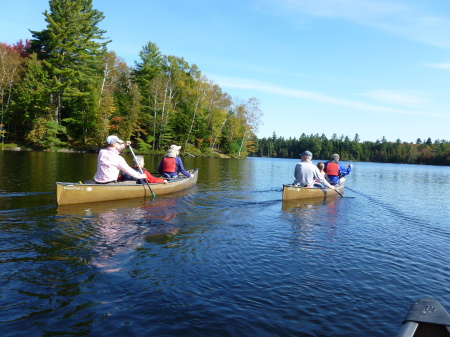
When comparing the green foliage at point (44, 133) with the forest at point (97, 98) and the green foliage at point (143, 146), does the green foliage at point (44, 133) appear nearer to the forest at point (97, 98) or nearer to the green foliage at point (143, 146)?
the forest at point (97, 98)

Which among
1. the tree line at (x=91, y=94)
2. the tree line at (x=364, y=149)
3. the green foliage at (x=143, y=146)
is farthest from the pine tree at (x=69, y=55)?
the tree line at (x=364, y=149)

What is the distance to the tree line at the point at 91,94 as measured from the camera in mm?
39188

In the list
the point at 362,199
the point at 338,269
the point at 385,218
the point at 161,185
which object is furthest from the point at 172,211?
the point at 362,199

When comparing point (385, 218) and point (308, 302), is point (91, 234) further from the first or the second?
point (385, 218)

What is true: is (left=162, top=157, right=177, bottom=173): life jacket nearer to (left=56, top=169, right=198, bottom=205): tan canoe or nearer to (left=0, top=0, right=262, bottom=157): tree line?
(left=56, top=169, right=198, bottom=205): tan canoe

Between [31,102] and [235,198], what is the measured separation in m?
37.0

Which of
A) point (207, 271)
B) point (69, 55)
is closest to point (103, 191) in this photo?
point (207, 271)

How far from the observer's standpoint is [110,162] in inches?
408

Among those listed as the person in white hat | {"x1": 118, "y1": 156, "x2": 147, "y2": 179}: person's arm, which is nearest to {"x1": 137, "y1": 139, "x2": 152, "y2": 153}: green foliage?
{"x1": 118, "y1": 156, "x2": 147, "y2": 179}: person's arm

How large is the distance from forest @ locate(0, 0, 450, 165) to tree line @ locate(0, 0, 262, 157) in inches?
4.9

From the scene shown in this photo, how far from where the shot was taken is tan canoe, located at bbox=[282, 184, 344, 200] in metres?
12.5

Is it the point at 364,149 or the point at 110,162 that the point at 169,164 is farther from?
the point at 364,149

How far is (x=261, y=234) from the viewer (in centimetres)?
760

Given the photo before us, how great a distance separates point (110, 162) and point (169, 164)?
3762 mm
